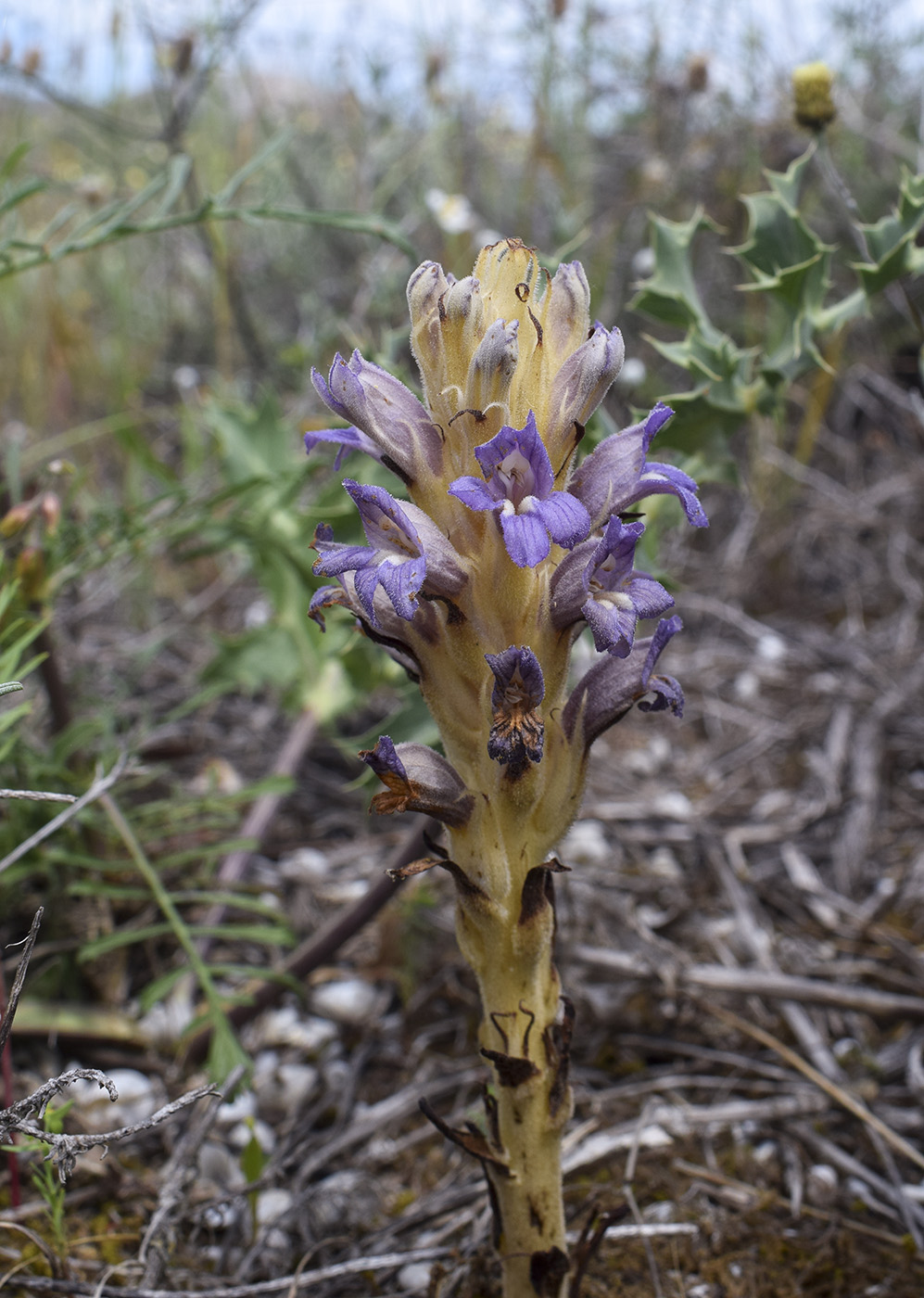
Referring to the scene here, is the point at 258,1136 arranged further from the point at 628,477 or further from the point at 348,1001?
the point at 628,477

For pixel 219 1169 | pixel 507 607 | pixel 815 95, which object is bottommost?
pixel 219 1169

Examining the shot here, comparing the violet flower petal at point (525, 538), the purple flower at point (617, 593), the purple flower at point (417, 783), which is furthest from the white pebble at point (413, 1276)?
the violet flower petal at point (525, 538)

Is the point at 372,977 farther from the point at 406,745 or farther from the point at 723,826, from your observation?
the point at 406,745

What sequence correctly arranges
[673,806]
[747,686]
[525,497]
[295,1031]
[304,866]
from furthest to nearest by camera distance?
[747,686] < [673,806] < [304,866] < [295,1031] < [525,497]

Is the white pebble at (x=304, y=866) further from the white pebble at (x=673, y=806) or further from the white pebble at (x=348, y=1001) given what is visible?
the white pebble at (x=673, y=806)

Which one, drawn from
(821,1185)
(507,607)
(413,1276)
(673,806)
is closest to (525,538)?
(507,607)

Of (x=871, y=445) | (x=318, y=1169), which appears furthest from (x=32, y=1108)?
(x=871, y=445)
